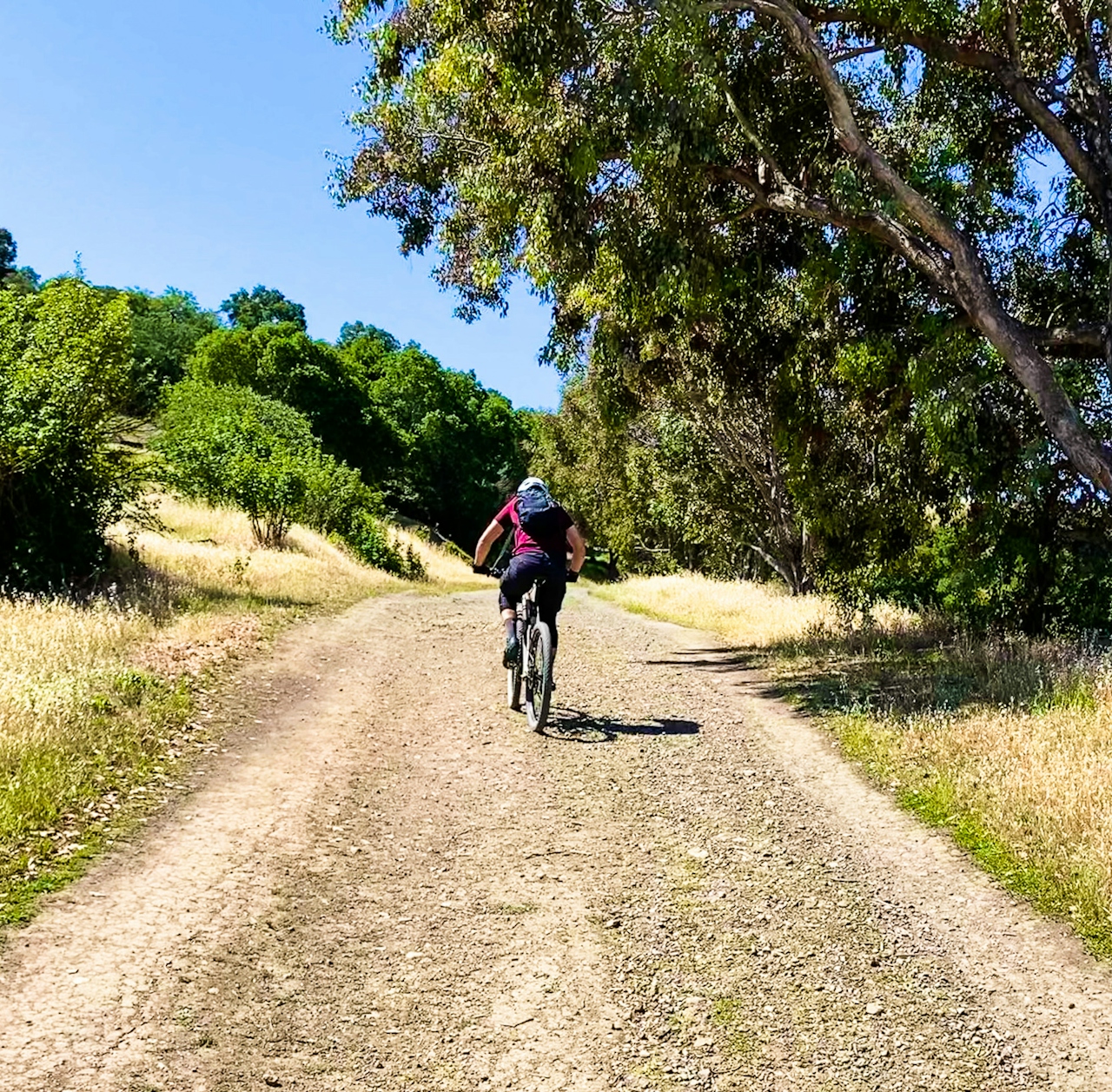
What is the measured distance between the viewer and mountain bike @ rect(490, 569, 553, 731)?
7.90 metres

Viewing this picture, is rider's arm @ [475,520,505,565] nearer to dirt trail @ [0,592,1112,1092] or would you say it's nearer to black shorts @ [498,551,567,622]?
black shorts @ [498,551,567,622]

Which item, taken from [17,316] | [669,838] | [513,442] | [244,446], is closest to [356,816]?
[669,838]

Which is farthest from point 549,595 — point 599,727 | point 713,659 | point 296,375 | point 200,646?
point 296,375

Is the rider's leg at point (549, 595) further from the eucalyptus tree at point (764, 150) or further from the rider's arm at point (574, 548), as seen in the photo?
the eucalyptus tree at point (764, 150)

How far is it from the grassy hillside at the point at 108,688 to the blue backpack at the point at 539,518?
3.09 meters

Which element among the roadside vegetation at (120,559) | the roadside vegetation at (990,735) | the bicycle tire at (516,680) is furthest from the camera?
the bicycle tire at (516,680)

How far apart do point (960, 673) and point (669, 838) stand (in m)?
5.70

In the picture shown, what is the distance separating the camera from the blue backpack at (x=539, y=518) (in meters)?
8.42

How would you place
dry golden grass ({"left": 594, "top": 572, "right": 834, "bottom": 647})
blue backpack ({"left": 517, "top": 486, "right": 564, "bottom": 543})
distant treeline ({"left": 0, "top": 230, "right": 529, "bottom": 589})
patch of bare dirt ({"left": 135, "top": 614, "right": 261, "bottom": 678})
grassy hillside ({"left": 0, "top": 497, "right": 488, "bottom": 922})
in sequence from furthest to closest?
dry golden grass ({"left": 594, "top": 572, "right": 834, "bottom": 647}) → distant treeline ({"left": 0, "top": 230, "right": 529, "bottom": 589}) → patch of bare dirt ({"left": 135, "top": 614, "right": 261, "bottom": 678}) → blue backpack ({"left": 517, "top": 486, "right": 564, "bottom": 543}) → grassy hillside ({"left": 0, "top": 497, "right": 488, "bottom": 922})

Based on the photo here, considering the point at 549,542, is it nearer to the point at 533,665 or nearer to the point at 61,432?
the point at 533,665

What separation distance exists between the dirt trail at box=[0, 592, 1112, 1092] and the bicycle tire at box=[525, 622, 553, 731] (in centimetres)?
63

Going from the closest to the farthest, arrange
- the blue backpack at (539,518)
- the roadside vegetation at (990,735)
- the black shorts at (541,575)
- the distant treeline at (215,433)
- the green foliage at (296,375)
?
the roadside vegetation at (990,735)
the black shorts at (541,575)
the blue backpack at (539,518)
the distant treeline at (215,433)
the green foliage at (296,375)

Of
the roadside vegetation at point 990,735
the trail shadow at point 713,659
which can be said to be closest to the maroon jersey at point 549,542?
the roadside vegetation at point 990,735

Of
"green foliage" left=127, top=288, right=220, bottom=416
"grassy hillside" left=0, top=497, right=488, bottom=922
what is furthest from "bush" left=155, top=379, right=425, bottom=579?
"green foliage" left=127, top=288, right=220, bottom=416
